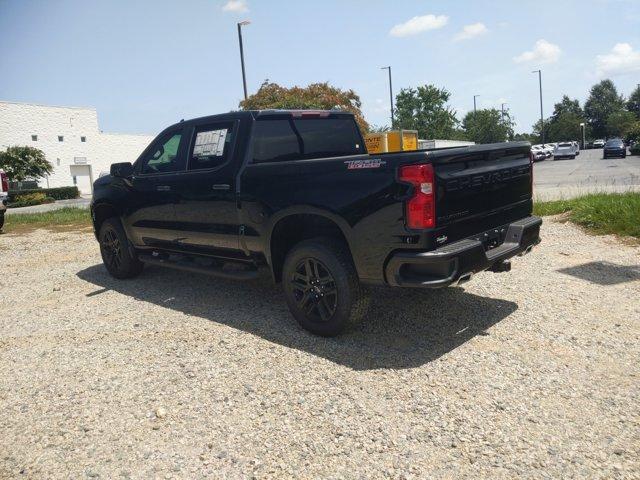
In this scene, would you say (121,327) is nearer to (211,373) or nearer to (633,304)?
(211,373)

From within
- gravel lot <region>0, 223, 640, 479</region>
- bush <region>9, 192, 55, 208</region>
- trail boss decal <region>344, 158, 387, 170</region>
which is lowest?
gravel lot <region>0, 223, 640, 479</region>

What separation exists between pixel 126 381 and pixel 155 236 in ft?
8.62

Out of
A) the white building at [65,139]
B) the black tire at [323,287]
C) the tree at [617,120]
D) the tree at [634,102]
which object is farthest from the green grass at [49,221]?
the tree at [634,102]

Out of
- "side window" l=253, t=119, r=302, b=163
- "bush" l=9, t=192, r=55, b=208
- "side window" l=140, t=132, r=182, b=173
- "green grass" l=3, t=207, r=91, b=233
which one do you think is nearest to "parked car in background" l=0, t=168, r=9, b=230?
"green grass" l=3, t=207, r=91, b=233

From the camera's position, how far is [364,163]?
3768 mm

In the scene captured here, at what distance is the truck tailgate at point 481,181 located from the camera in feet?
12.1

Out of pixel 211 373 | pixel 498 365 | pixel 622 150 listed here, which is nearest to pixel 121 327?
pixel 211 373

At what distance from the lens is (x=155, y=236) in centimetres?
612

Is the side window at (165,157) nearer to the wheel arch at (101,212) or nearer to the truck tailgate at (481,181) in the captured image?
the wheel arch at (101,212)

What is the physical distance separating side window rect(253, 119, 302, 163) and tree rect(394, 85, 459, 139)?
46.9 meters

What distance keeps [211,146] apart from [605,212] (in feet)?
22.1

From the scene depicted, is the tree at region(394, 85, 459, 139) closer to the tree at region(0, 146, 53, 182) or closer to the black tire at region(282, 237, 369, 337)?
the tree at region(0, 146, 53, 182)

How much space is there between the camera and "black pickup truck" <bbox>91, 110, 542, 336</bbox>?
367 cm

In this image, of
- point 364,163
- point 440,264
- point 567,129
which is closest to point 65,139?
point 364,163
